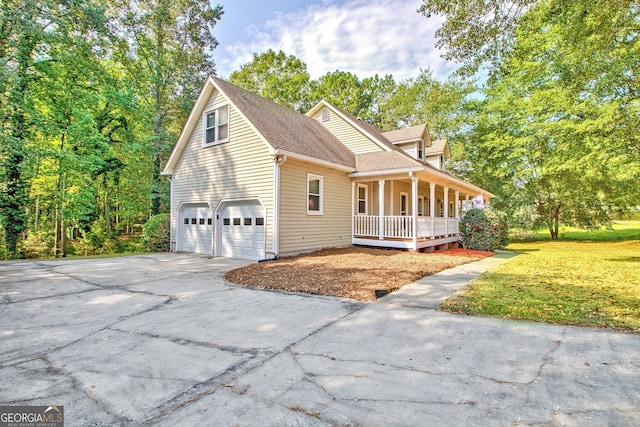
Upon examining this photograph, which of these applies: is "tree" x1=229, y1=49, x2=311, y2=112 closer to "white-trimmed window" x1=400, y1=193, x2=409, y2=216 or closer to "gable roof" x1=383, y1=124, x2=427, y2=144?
"gable roof" x1=383, y1=124, x2=427, y2=144

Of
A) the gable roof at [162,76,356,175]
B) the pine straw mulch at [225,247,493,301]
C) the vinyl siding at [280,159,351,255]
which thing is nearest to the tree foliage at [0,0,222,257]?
the gable roof at [162,76,356,175]

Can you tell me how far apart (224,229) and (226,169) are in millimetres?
2437

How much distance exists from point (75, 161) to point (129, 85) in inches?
226

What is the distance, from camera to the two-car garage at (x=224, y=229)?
11348mm

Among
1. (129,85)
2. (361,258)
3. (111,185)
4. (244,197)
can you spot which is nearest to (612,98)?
(361,258)

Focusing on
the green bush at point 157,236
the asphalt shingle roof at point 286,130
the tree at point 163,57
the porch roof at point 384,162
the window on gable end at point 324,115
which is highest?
the tree at point 163,57

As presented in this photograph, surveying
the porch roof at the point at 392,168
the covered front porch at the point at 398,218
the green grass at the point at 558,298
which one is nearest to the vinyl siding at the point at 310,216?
the covered front porch at the point at 398,218

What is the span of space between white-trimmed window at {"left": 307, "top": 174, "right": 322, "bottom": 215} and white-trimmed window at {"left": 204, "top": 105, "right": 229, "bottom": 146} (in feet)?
12.5

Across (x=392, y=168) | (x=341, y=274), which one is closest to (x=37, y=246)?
(x=341, y=274)

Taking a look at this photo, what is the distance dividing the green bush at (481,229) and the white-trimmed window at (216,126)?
12.3m

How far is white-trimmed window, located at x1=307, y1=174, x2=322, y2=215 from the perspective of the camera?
1195cm

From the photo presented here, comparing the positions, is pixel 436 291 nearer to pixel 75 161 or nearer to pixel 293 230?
pixel 293 230

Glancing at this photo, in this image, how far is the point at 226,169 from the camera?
12.4 metres

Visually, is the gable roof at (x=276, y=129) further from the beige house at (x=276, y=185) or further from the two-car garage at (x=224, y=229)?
the two-car garage at (x=224, y=229)
